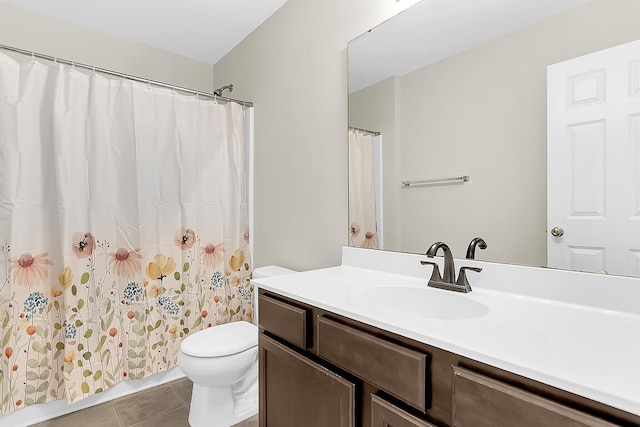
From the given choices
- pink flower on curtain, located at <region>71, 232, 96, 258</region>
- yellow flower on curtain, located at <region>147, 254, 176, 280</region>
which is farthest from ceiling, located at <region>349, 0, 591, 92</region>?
pink flower on curtain, located at <region>71, 232, 96, 258</region>

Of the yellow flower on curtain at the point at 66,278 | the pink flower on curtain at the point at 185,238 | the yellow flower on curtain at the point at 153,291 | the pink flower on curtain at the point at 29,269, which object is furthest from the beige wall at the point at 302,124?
the pink flower on curtain at the point at 29,269

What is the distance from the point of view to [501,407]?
646 mm

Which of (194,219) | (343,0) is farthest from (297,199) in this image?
(343,0)

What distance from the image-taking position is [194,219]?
2.28 m

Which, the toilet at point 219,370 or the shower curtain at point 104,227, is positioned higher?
the shower curtain at point 104,227

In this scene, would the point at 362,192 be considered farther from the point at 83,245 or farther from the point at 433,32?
the point at 83,245

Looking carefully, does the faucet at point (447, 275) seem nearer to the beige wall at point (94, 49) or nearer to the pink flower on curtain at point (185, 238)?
the pink flower on curtain at point (185, 238)

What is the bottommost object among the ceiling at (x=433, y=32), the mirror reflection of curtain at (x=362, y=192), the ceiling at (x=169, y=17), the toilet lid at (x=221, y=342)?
the toilet lid at (x=221, y=342)

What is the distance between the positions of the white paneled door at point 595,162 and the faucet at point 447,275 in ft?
0.89

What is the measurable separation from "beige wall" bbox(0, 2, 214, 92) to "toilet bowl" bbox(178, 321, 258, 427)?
217 centimetres

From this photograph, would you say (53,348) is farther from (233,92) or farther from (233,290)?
(233,92)

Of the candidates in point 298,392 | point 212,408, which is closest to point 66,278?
point 212,408

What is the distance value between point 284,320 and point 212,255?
1.29 m

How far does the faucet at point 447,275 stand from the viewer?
1.18m
